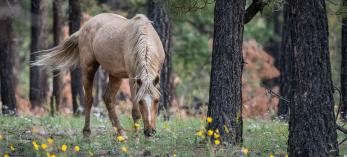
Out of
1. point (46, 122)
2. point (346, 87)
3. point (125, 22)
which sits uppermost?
point (125, 22)

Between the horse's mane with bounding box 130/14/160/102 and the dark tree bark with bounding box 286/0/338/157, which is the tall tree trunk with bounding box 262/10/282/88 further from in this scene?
the dark tree bark with bounding box 286/0/338/157

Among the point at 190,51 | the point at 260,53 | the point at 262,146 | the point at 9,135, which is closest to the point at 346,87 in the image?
the point at 262,146

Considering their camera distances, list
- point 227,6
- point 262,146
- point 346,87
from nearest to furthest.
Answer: point 227,6 → point 262,146 → point 346,87

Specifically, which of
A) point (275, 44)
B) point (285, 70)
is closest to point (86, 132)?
point (285, 70)

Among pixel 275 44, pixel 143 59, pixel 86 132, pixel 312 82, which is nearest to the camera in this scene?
pixel 312 82

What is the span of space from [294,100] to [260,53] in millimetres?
15623

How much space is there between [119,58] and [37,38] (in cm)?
705

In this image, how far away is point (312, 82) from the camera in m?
7.32

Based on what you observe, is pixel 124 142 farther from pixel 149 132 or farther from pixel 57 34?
pixel 57 34

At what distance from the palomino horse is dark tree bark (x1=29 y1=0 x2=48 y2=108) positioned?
431 cm

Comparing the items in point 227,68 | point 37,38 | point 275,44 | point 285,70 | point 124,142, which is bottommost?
point 124,142

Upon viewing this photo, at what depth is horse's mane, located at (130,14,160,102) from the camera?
898cm

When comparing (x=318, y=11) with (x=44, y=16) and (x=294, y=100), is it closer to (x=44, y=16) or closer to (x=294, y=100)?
(x=294, y=100)

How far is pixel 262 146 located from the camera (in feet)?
30.5
